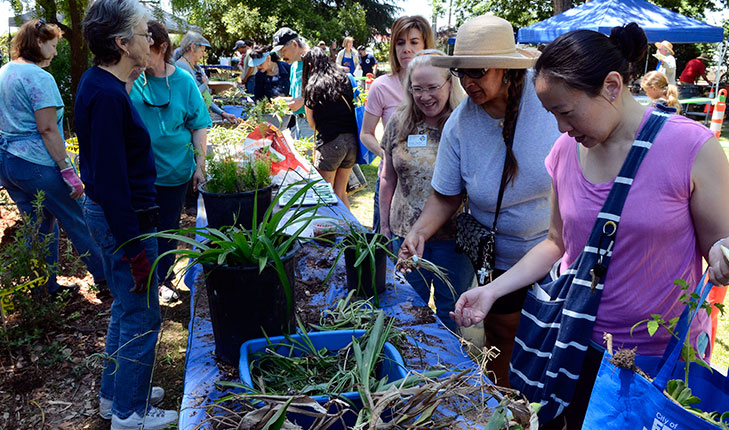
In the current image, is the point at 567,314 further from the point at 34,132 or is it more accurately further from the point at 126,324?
the point at 34,132

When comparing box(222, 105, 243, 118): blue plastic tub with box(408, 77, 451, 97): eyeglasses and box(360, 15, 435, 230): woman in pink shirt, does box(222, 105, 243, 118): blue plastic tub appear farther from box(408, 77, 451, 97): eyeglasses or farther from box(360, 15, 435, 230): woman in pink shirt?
box(408, 77, 451, 97): eyeglasses

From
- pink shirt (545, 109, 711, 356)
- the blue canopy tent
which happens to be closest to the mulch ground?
pink shirt (545, 109, 711, 356)

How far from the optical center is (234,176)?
278cm

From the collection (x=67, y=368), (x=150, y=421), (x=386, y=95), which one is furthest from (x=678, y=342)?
(x=67, y=368)

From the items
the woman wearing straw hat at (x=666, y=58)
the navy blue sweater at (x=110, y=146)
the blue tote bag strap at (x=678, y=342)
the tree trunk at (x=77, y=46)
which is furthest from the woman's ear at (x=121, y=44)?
the woman wearing straw hat at (x=666, y=58)

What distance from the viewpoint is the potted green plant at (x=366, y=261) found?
186 centimetres

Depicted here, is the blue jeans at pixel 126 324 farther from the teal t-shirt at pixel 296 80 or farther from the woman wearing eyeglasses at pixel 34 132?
the teal t-shirt at pixel 296 80

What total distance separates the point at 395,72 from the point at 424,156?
1.16m

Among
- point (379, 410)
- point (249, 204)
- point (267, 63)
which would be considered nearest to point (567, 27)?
point (267, 63)

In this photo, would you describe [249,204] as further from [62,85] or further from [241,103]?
[62,85]

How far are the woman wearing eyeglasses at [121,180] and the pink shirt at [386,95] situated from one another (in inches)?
66.5

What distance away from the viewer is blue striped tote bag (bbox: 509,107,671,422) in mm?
1369

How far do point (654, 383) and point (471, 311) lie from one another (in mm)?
637

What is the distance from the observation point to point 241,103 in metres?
7.92
